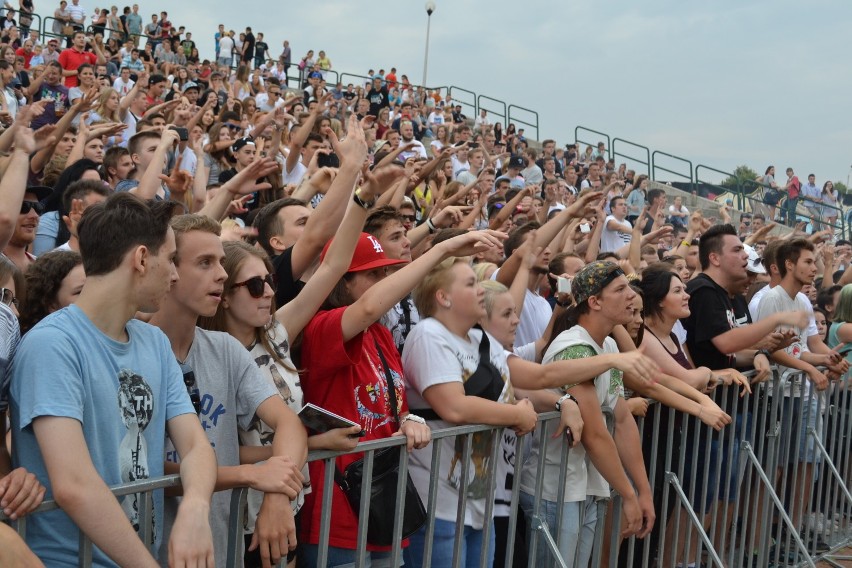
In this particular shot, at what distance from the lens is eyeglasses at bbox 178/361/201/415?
2959 mm

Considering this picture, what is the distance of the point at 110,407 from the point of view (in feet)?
8.19

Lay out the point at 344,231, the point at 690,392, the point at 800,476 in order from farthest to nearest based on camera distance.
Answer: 1. the point at 800,476
2. the point at 690,392
3. the point at 344,231

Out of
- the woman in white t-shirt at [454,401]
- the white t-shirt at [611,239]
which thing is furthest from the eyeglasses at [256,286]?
the white t-shirt at [611,239]

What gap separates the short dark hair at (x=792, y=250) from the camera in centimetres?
674

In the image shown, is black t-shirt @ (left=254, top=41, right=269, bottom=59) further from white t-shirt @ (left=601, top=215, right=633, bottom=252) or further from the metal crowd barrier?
the metal crowd barrier

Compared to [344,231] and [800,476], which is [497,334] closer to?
[344,231]

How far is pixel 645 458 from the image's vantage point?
5164 mm

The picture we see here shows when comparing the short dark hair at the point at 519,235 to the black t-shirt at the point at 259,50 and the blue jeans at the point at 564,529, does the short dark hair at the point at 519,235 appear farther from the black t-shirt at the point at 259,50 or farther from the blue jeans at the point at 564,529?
the black t-shirt at the point at 259,50

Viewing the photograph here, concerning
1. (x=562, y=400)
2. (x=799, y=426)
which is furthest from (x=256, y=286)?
(x=799, y=426)

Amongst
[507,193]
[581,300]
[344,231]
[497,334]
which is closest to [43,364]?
[344,231]

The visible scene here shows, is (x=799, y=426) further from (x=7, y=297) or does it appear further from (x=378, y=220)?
(x=7, y=297)

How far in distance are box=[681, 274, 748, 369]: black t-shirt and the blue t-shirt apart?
4072 millimetres

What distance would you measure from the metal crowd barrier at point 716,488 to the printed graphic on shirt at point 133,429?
0.18ft

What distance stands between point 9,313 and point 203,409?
0.67 meters
